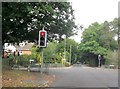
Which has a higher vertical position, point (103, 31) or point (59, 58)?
point (103, 31)

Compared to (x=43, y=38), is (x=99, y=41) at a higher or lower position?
higher

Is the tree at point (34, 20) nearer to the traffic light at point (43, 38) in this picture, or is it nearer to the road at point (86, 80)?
the road at point (86, 80)

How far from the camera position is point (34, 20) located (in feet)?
115

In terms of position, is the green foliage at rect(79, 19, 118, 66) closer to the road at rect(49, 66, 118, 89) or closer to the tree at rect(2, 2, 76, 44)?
the road at rect(49, 66, 118, 89)

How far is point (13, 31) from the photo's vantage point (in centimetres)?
3612

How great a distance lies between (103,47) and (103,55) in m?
2.49

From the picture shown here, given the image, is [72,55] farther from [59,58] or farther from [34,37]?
[34,37]

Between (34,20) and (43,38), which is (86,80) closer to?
(34,20)

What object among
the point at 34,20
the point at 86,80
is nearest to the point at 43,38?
the point at 86,80

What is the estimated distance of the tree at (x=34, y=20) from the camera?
29.2 metres

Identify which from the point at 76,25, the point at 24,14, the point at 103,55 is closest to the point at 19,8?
the point at 24,14

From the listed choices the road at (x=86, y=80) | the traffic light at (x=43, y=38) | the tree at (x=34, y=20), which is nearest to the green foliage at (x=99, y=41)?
the road at (x=86, y=80)

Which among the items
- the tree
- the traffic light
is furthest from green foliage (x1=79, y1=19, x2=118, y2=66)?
the traffic light

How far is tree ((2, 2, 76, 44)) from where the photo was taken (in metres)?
29.2
